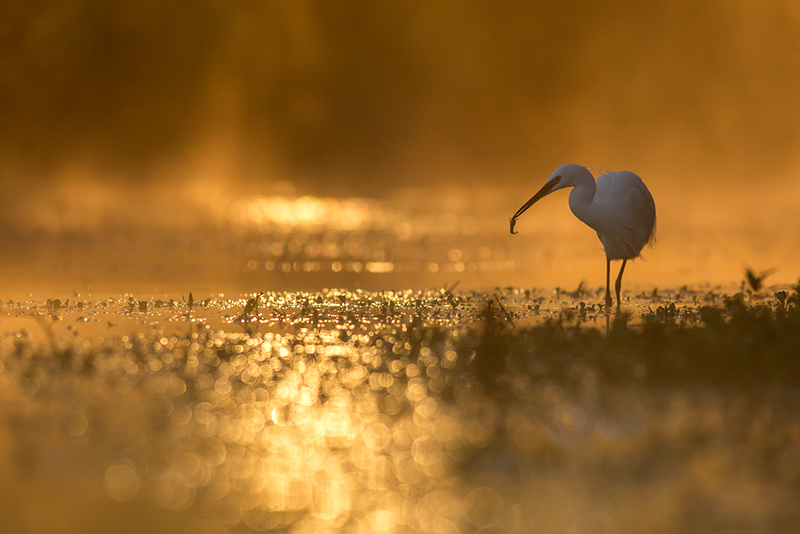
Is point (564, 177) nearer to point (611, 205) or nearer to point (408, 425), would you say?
point (611, 205)

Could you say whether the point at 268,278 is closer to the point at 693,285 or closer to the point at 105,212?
the point at 693,285

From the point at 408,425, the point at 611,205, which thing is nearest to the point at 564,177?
the point at 611,205

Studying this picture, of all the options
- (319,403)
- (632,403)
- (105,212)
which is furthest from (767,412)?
(105,212)

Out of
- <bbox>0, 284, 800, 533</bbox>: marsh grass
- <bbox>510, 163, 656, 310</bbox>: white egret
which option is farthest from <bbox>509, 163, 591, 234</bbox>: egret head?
<bbox>0, 284, 800, 533</bbox>: marsh grass

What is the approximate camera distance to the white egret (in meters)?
9.34

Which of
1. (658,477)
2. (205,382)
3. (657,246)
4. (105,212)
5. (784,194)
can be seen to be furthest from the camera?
(784,194)

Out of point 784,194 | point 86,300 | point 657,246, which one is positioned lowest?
point 86,300

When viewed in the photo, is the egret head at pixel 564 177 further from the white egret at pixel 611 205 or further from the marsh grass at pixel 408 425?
the marsh grass at pixel 408 425

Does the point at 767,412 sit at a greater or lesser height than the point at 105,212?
lesser

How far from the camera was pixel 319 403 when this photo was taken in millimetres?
4477

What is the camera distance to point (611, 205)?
9523 millimetres

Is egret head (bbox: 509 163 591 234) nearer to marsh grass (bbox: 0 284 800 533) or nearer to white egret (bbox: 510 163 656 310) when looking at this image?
white egret (bbox: 510 163 656 310)

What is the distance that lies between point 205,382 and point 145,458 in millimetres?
1410

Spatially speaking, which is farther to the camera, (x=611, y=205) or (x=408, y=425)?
(x=611, y=205)
